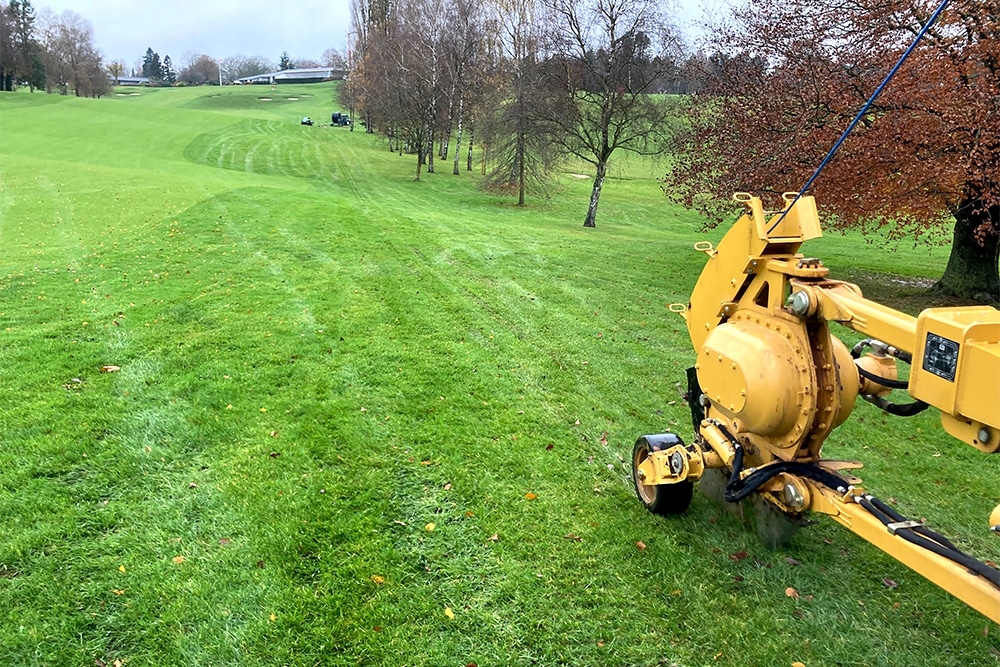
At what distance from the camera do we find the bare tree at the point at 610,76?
24.1 m

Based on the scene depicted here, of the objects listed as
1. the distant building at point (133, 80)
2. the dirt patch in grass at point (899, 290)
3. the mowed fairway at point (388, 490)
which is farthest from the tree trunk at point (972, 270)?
the distant building at point (133, 80)

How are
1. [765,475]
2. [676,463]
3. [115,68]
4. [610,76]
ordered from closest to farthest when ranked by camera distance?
1. [765,475]
2. [676,463]
3. [610,76]
4. [115,68]

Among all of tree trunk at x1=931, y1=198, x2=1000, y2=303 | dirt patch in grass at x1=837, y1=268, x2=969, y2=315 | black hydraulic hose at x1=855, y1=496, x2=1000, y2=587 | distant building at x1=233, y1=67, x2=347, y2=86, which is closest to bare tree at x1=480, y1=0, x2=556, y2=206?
dirt patch in grass at x1=837, y1=268, x2=969, y2=315

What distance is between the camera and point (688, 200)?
14422 mm

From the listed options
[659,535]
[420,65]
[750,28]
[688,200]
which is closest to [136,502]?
[659,535]

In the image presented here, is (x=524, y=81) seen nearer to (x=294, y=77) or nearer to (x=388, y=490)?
(x=388, y=490)

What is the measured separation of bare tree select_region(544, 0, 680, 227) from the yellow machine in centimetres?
2081

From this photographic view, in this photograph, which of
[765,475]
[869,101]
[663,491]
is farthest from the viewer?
[663,491]

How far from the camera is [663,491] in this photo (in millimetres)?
4887

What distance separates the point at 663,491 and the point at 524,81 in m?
26.4

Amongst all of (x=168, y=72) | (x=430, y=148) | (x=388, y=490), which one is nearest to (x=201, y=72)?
(x=168, y=72)

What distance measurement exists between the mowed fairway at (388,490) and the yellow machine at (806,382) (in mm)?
829

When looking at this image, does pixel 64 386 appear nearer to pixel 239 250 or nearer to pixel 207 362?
pixel 207 362

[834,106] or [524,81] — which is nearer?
[834,106]
